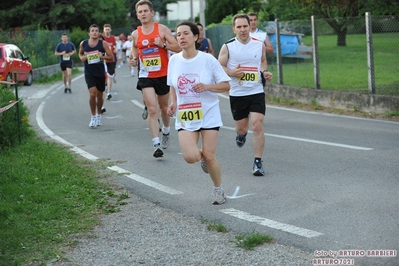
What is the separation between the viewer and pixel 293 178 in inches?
336

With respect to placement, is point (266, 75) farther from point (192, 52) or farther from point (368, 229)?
point (368, 229)

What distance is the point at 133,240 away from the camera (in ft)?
20.2

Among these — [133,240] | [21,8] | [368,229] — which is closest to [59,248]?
[133,240]

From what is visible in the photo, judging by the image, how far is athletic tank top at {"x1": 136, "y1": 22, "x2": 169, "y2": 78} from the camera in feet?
35.2

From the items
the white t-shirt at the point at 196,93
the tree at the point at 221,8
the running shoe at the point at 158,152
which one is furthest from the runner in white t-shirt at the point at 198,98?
the tree at the point at 221,8

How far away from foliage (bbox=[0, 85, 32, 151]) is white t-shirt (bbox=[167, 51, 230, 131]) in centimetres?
448

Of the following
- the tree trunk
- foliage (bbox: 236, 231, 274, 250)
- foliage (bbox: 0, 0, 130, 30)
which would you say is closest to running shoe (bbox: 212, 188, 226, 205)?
foliage (bbox: 236, 231, 274, 250)

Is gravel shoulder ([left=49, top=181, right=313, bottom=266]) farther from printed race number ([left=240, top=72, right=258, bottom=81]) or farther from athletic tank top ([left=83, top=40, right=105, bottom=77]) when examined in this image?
athletic tank top ([left=83, top=40, right=105, bottom=77])

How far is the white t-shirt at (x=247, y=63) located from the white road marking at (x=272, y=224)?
2501 millimetres

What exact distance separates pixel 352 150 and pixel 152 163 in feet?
→ 8.97

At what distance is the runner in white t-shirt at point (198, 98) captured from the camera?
7.37 m

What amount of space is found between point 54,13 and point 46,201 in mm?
51465

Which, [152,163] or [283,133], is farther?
[283,133]

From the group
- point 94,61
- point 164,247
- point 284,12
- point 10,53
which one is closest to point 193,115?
point 164,247
